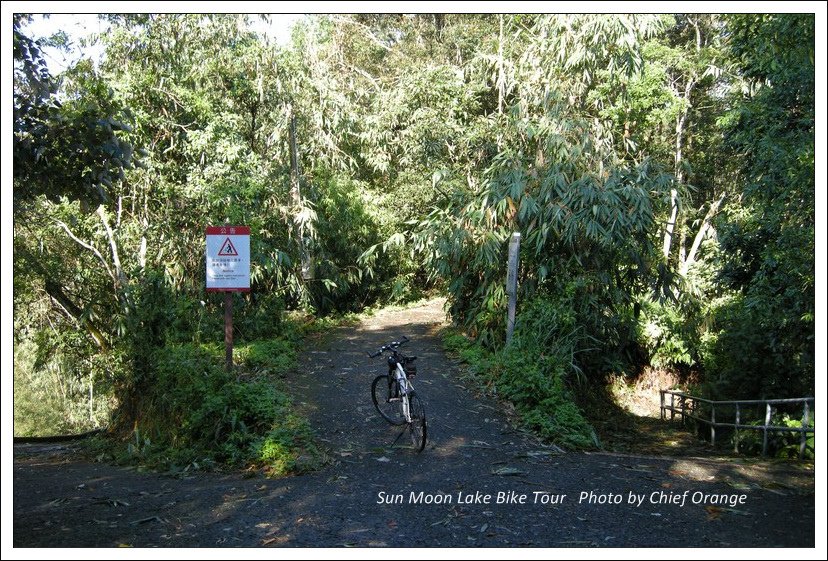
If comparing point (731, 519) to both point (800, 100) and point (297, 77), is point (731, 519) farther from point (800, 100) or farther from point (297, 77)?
point (297, 77)

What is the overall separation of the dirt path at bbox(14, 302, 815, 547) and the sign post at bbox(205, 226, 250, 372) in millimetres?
1956

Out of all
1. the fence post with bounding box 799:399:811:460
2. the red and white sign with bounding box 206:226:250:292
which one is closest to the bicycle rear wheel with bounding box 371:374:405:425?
the red and white sign with bounding box 206:226:250:292

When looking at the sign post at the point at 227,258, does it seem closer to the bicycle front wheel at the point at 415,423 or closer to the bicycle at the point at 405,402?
the bicycle at the point at 405,402

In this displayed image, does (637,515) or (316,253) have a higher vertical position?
(316,253)

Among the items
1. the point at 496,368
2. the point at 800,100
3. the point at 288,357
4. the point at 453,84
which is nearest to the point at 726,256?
the point at 800,100

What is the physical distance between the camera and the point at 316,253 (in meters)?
17.7

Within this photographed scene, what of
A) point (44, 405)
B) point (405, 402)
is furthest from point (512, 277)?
point (44, 405)

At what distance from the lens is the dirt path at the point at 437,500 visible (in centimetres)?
545

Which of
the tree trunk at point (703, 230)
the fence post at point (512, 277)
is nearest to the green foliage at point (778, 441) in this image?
the fence post at point (512, 277)

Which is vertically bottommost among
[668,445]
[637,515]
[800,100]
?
[668,445]

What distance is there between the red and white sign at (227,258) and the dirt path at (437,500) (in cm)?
196

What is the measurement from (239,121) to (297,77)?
1.51 meters

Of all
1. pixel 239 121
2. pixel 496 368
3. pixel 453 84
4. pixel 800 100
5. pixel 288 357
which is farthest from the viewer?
pixel 453 84

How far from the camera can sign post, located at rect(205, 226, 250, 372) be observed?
27.6 ft
